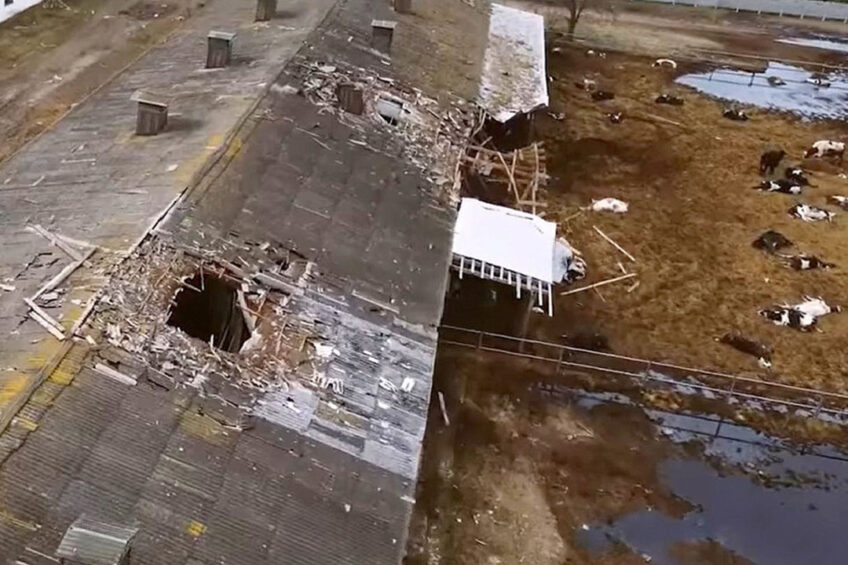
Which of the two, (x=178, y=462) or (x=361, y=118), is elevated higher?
(x=361, y=118)

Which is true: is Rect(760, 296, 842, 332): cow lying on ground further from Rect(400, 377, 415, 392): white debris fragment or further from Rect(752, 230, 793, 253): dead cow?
Rect(400, 377, 415, 392): white debris fragment

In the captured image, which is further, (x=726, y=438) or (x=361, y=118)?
(x=361, y=118)

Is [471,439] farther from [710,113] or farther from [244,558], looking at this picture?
[710,113]

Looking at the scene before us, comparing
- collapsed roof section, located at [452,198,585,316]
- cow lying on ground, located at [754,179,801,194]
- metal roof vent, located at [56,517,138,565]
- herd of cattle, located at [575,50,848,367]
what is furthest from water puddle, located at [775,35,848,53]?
metal roof vent, located at [56,517,138,565]

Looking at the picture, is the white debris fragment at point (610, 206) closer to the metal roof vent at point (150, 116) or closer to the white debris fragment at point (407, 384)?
the metal roof vent at point (150, 116)

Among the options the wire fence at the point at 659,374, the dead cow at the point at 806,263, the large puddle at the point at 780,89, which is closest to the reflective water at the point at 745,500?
the wire fence at the point at 659,374

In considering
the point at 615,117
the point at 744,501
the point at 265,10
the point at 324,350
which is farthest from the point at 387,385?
the point at 615,117

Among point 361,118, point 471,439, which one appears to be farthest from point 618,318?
point 361,118

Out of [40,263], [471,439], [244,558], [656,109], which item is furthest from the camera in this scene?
[656,109]
